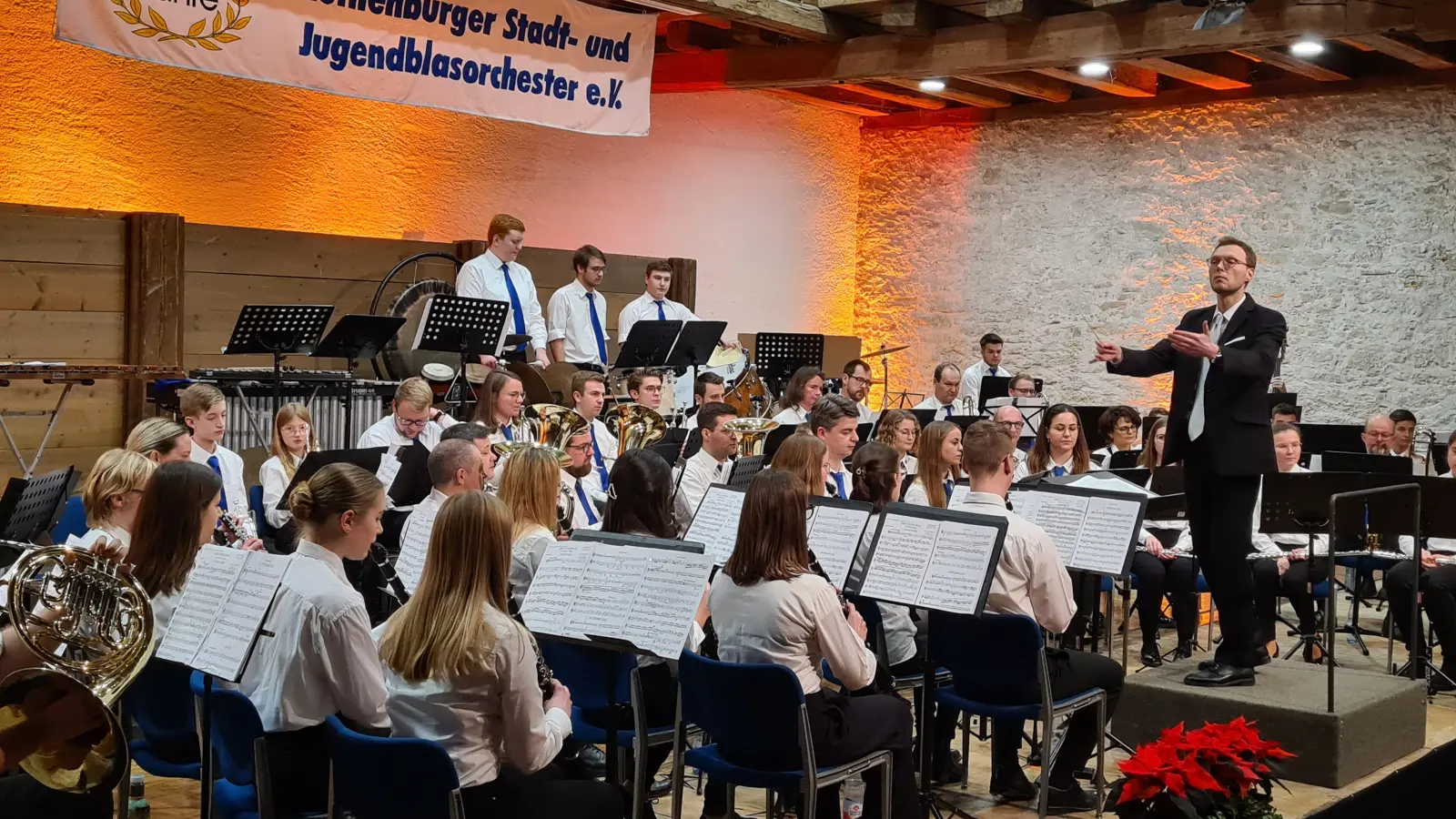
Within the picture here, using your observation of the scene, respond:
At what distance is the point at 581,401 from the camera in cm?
765

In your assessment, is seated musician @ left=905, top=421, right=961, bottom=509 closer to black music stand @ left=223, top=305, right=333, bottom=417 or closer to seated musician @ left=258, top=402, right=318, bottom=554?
seated musician @ left=258, top=402, right=318, bottom=554

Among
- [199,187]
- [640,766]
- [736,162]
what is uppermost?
[736,162]

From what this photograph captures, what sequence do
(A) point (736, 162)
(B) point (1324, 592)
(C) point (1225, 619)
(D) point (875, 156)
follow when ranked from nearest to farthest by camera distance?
1. (C) point (1225, 619)
2. (B) point (1324, 592)
3. (A) point (736, 162)
4. (D) point (875, 156)

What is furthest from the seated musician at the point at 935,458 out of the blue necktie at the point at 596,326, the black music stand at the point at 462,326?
the blue necktie at the point at 596,326

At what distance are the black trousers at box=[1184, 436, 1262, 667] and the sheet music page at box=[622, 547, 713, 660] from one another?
218 cm

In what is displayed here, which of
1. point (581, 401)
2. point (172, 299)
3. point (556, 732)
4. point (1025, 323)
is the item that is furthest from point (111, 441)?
point (1025, 323)

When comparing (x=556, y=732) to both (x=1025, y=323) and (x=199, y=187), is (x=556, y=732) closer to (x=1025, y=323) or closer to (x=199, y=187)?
(x=199, y=187)

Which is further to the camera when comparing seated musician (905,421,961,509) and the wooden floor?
seated musician (905,421,961,509)

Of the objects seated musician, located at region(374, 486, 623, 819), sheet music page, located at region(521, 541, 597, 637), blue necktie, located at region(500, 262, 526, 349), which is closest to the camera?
seated musician, located at region(374, 486, 623, 819)

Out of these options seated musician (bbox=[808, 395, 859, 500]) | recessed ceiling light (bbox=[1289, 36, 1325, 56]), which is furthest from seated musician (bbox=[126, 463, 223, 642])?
recessed ceiling light (bbox=[1289, 36, 1325, 56])

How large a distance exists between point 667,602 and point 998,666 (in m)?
1.33

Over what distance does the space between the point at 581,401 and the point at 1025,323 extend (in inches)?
315

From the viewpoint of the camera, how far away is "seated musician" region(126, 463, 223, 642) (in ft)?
12.6

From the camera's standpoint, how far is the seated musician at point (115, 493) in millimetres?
4691
